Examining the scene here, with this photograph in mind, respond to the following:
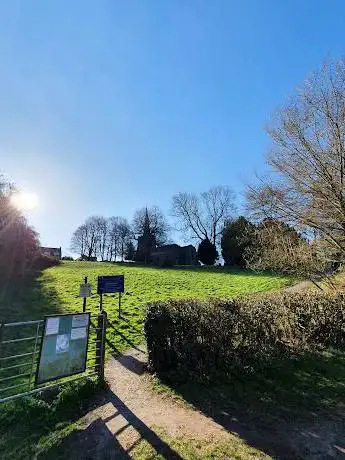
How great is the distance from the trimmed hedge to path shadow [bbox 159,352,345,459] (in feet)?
1.52

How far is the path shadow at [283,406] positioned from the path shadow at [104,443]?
3.56 feet

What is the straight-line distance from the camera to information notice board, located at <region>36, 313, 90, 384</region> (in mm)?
6168

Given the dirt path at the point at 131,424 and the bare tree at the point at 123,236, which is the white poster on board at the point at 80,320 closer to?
the dirt path at the point at 131,424

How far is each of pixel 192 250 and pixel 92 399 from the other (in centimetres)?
5593

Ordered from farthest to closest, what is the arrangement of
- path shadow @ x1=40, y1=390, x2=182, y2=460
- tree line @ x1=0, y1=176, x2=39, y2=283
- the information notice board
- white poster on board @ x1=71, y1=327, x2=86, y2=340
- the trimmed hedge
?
tree line @ x1=0, y1=176, x2=39, y2=283, the trimmed hedge, white poster on board @ x1=71, y1=327, x2=86, y2=340, the information notice board, path shadow @ x1=40, y1=390, x2=182, y2=460

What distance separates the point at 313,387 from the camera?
23.6 feet

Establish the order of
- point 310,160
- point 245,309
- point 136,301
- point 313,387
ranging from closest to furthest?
point 313,387
point 245,309
point 310,160
point 136,301

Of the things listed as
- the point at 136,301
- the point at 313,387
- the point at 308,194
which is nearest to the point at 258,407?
the point at 313,387

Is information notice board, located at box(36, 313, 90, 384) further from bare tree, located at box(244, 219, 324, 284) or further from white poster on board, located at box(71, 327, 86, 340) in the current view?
bare tree, located at box(244, 219, 324, 284)

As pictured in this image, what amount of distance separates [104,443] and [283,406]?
303 cm

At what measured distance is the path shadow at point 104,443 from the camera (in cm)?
471

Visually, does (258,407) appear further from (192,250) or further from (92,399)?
(192,250)

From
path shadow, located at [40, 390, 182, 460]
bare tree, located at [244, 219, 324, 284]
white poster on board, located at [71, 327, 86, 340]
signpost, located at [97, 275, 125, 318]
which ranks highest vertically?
bare tree, located at [244, 219, 324, 284]

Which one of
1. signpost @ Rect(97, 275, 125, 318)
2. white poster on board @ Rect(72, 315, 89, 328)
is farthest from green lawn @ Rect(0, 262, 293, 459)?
white poster on board @ Rect(72, 315, 89, 328)
